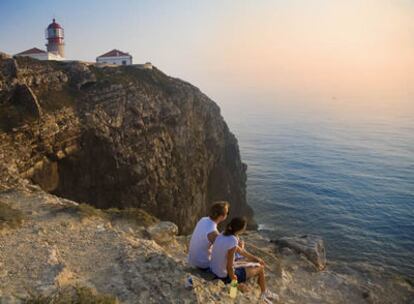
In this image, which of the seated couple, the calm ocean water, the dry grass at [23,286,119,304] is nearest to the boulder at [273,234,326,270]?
the seated couple

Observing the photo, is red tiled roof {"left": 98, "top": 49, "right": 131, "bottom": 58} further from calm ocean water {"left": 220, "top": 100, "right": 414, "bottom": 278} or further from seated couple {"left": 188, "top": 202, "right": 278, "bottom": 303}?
seated couple {"left": 188, "top": 202, "right": 278, "bottom": 303}

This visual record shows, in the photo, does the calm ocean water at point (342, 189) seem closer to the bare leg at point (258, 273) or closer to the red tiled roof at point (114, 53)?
the bare leg at point (258, 273)

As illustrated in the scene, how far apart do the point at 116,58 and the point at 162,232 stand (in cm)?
5077

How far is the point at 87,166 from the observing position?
2941 cm

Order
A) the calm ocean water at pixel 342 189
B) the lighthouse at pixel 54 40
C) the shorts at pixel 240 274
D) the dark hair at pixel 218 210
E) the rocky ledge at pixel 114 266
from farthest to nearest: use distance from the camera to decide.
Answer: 1. the lighthouse at pixel 54 40
2. the calm ocean water at pixel 342 189
3. the shorts at pixel 240 274
4. the dark hair at pixel 218 210
5. the rocky ledge at pixel 114 266

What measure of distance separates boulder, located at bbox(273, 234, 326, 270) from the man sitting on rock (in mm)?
10791

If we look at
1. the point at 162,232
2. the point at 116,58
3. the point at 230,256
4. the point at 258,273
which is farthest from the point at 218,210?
the point at 116,58

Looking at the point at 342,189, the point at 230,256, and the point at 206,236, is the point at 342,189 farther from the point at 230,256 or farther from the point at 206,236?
the point at 230,256

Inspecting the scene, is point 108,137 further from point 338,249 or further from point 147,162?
point 338,249

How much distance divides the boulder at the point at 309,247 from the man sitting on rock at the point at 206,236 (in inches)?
425

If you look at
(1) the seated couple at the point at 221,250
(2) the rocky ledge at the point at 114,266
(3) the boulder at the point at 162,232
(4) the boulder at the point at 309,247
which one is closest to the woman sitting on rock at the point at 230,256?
(1) the seated couple at the point at 221,250

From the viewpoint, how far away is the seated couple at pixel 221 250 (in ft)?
31.6

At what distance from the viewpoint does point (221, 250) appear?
970 centimetres

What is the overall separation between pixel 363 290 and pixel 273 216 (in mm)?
31029
